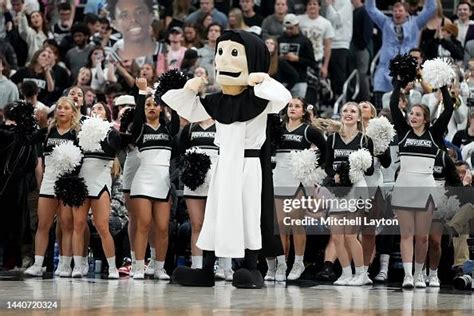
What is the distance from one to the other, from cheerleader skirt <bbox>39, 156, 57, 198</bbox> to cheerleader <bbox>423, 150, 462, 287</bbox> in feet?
12.6

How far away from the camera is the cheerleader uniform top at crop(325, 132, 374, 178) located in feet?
39.5

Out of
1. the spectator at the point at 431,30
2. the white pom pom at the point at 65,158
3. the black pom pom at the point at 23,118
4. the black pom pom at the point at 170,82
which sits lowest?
the white pom pom at the point at 65,158

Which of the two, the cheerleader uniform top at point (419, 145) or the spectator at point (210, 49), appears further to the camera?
the spectator at point (210, 49)

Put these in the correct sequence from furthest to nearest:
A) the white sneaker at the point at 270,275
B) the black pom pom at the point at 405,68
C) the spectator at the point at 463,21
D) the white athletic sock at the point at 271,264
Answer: the spectator at the point at 463,21, the white athletic sock at the point at 271,264, the white sneaker at the point at 270,275, the black pom pom at the point at 405,68

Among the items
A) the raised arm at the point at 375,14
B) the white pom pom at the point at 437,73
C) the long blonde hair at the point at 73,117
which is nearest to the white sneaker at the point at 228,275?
the long blonde hair at the point at 73,117

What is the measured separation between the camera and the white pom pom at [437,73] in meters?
11.6

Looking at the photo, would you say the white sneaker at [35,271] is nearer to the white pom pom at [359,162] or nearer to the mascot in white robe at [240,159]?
the mascot in white robe at [240,159]

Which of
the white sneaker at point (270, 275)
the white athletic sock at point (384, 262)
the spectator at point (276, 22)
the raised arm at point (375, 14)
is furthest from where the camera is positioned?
the spectator at point (276, 22)

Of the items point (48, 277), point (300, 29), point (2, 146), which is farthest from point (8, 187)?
point (300, 29)

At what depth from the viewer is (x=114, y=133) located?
11.9m

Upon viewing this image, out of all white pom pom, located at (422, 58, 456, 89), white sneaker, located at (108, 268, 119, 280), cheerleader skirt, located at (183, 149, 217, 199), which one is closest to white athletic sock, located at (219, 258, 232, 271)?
cheerleader skirt, located at (183, 149, 217, 199)

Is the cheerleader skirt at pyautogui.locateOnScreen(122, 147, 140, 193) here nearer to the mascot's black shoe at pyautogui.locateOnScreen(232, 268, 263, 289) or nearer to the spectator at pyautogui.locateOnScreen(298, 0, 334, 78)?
the mascot's black shoe at pyautogui.locateOnScreen(232, 268, 263, 289)

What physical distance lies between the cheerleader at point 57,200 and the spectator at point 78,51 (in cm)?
452

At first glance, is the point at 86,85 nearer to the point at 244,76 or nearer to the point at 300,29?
the point at 300,29
